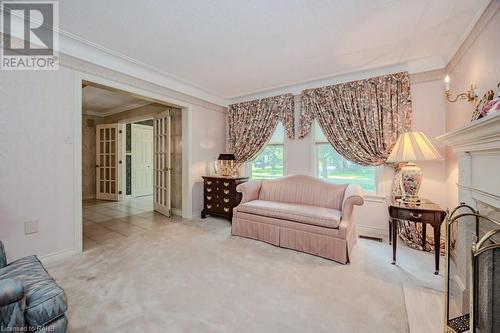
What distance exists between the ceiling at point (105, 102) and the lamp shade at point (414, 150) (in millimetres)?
4624

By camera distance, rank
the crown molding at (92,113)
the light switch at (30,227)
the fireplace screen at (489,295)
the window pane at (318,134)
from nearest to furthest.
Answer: the fireplace screen at (489,295) → the light switch at (30,227) → the window pane at (318,134) → the crown molding at (92,113)

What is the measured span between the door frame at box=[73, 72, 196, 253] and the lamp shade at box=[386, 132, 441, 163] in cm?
333

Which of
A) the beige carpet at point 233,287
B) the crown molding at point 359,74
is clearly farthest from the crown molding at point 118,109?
the beige carpet at point 233,287

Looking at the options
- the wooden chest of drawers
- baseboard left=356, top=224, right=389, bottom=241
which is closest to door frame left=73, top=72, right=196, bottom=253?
the wooden chest of drawers

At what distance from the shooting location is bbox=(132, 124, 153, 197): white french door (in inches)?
257

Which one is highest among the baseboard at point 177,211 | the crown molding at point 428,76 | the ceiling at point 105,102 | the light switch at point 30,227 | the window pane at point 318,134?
the ceiling at point 105,102

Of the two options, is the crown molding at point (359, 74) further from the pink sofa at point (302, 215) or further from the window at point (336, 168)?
the pink sofa at point (302, 215)

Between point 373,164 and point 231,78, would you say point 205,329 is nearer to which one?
point 373,164

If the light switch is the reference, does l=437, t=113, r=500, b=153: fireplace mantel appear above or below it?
above

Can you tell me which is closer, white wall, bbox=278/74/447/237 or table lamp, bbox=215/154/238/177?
white wall, bbox=278/74/447/237

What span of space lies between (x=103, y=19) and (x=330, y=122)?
10.4 ft

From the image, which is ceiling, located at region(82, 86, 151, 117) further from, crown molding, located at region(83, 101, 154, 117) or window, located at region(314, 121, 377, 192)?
window, located at region(314, 121, 377, 192)

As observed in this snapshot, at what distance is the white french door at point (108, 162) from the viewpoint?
6.05 m

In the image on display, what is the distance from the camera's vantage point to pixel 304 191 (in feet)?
11.1
